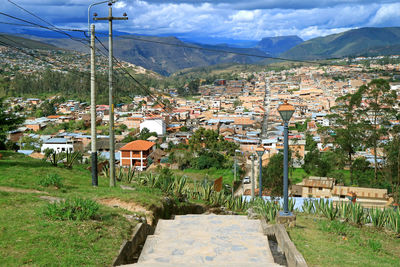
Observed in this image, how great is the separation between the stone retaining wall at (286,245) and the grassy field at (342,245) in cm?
24

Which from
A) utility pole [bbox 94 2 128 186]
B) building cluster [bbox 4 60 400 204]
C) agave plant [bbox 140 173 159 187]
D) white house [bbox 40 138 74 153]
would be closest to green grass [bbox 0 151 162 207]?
utility pole [bbox 94 2 128 186]

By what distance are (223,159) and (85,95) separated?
234ft

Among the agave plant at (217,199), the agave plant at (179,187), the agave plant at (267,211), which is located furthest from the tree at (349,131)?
the agave plant at (267,211)

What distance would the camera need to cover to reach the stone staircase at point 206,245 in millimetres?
4816

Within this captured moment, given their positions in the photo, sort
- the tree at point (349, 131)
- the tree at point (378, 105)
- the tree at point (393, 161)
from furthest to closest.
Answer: the tree at point (349, 131) < the tree at point (378, 105) < the tree at point (393, 161)

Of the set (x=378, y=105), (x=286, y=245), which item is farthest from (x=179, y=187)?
(x=378, y=105)

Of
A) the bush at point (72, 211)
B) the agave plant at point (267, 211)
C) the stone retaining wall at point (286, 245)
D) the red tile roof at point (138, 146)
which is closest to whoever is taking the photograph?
the stone retaining wall at point (286, 245)

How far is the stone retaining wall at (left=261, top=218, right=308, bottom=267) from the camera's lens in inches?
183

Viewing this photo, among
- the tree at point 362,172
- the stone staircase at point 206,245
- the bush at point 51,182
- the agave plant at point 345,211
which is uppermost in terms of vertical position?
the bush at point 51,182

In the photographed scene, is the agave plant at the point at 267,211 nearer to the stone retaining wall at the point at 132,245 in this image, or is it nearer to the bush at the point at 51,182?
the stone retaining wall at the point at 132,245

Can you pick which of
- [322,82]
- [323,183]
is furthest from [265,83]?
[323,183]

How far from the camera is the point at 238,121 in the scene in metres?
70.4

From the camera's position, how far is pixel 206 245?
18.0 ft

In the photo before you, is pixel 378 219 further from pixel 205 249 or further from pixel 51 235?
pixel 51 235
